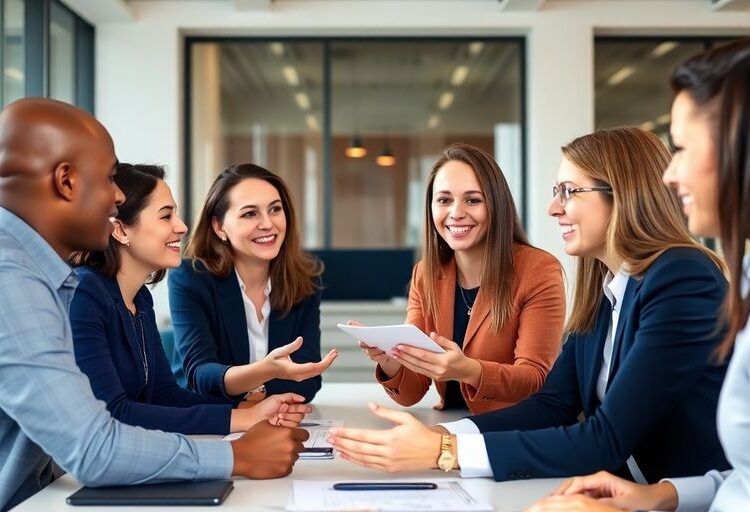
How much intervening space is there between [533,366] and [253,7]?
4.42m

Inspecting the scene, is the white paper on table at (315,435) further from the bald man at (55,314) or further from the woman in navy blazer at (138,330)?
the bald man at (55,314)

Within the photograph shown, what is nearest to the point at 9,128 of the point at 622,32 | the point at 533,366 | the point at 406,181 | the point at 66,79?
the point at 533,366

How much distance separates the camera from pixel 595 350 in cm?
196

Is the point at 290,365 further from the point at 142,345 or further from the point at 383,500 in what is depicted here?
the point at 383,500

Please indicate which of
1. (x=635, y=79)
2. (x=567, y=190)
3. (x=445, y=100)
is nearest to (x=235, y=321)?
(x=567, y=190)

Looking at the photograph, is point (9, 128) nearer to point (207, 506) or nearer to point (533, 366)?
point (207, 506)

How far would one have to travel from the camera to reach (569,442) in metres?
Result: 1.69

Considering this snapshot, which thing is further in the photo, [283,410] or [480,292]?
[480,292]

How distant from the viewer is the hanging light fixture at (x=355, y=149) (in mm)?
10469

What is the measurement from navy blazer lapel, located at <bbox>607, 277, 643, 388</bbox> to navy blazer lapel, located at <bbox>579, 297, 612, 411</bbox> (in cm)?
11

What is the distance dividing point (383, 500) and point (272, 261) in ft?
5.48

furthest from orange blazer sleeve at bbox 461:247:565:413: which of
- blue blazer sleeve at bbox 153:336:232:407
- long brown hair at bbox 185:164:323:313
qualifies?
blue blazer sleeve at bbox 153:336:232:407

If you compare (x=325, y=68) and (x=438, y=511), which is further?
(x=325, y=68)

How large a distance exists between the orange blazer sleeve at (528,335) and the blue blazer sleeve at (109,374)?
0.75 m
